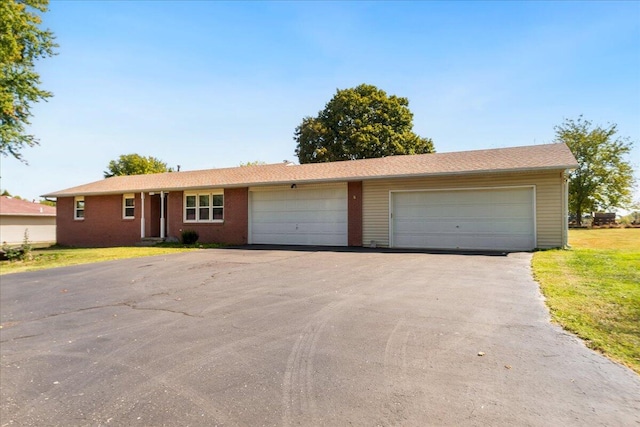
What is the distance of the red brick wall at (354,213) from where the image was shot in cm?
1620

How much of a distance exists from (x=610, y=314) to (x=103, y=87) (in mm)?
16150

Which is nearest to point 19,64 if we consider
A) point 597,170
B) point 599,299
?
point 599,299

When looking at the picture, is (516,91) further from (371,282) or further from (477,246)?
(371,282)

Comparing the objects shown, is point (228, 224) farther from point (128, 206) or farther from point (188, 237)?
point (128, 206)

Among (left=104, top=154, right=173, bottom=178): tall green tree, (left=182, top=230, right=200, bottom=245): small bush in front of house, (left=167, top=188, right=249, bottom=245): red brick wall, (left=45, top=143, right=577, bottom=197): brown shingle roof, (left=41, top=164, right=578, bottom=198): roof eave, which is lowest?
(left=182, top=230, right=200, bottom=245): small bush in front of house

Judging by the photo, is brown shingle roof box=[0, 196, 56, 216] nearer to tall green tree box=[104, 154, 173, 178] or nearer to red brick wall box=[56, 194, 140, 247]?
red brick wall box=[56, 194, 140, 247]

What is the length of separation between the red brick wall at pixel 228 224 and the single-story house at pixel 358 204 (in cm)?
5

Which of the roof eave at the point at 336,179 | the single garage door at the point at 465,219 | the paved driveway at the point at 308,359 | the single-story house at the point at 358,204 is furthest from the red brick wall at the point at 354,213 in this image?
the paved driveway at the point at 308,359

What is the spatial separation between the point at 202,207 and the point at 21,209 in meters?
22.7

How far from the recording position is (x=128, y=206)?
2216 centimetres

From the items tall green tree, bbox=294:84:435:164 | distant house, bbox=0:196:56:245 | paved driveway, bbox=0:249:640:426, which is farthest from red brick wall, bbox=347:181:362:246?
distant house, bbox=0:196:56:245

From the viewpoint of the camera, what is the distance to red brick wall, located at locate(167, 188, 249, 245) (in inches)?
744

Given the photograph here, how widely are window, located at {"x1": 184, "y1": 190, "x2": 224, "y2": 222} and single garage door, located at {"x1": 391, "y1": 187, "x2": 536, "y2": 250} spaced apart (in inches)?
375

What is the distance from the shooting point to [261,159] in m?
51.3
